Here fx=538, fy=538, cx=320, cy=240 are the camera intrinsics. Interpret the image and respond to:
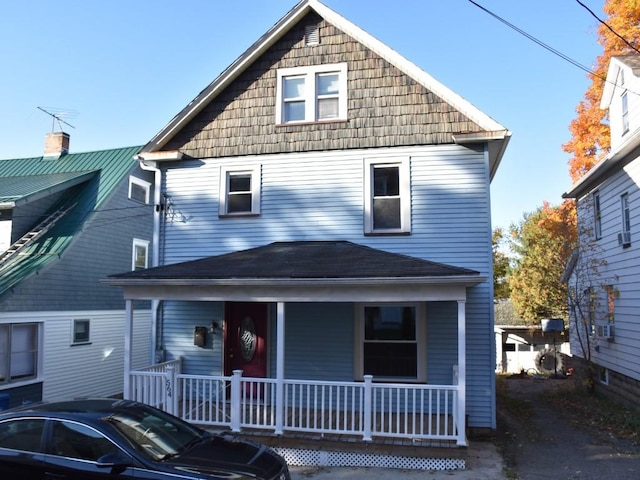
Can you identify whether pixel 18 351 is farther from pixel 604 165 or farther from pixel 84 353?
pixel 604 165

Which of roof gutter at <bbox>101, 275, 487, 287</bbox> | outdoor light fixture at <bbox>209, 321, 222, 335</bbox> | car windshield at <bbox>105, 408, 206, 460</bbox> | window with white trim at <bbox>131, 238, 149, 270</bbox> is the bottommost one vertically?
car windshield at <bbox>105, 408, 206, 460</bbox>

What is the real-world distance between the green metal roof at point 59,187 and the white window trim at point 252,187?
532 centimetres

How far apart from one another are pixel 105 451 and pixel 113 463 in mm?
193

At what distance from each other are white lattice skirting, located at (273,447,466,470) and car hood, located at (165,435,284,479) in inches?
99.0

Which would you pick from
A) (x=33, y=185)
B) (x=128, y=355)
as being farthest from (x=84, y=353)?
(x=128, y=355)

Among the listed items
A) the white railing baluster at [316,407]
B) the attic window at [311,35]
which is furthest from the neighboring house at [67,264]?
the attic window at [311,35]

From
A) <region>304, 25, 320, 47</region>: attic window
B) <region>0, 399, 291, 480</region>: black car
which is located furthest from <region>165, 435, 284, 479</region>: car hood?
<region>304, 25, 320, 47</region>: attic window

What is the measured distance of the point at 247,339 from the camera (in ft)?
37.4

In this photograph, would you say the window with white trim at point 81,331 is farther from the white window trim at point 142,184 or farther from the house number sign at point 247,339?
the house number sign at point 247,339

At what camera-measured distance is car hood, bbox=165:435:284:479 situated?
5.34m

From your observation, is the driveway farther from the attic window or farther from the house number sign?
the attic window

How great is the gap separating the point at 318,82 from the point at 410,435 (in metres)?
7.46

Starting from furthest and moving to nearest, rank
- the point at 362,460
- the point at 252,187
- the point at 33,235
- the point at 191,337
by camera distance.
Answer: the point at 33,235 < the point at 252,187 < the point at 191,337 < the point at 362,460

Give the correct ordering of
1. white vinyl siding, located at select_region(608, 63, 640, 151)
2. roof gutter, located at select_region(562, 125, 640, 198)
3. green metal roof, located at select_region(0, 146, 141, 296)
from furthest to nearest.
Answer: green metal roof, located at select_region(0, 146, 141, 296) → white vinyl siding, located at select_region(608, 63, 640, 151) → roof gutter, located at select_region(562, 125, 640, 198)
